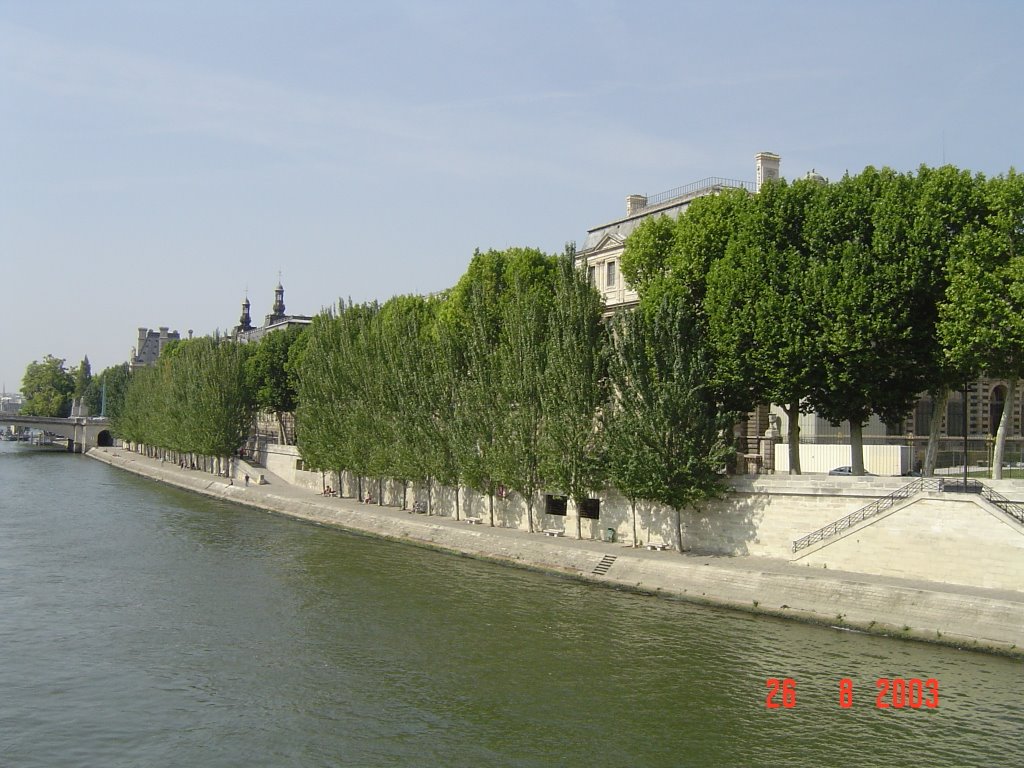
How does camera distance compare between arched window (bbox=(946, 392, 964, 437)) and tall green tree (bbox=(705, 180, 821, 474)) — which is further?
arched window (bbox=(946, 392, 964, 437))

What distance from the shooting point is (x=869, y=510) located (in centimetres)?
3797

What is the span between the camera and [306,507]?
68.4 m

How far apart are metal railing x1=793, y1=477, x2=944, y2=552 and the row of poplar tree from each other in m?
4.95

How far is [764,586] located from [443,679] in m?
15.0

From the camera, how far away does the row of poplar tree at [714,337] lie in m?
39.1

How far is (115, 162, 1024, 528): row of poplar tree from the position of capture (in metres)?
39.1

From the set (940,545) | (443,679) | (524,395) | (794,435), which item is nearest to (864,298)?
(794,435)

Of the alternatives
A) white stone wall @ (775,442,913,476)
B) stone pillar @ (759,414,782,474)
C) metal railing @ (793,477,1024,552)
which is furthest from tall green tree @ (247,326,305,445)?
metal railing @ (793,477,1024,552)

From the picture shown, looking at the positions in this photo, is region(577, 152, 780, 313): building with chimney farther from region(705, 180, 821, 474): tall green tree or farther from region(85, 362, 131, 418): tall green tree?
region(85, 362, 131, 418): tall green tree

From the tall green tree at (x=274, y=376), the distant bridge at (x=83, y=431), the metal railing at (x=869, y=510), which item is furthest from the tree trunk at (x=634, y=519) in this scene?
the distant bridge at (x=83, y=431)

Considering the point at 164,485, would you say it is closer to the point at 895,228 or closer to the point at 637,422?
the point at 637,422

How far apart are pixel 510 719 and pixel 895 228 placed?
87.4 ft

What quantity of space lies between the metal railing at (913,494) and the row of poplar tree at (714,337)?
16.6 feet

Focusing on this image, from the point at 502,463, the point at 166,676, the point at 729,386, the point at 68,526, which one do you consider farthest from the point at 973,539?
the point at 68,526
